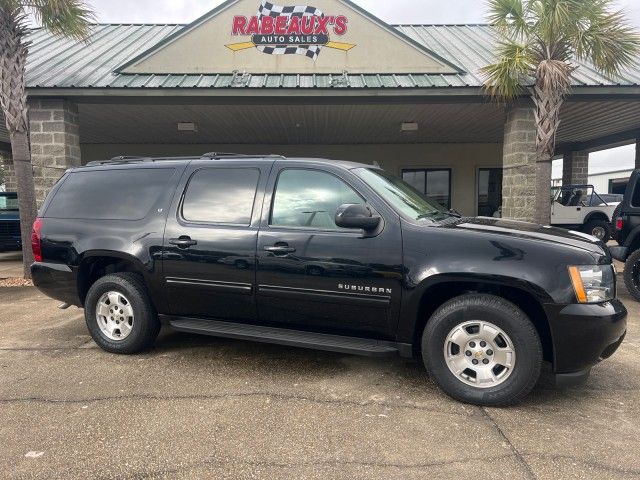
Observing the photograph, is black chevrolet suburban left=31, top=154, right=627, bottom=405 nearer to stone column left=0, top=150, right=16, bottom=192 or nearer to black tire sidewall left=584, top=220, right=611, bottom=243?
black tire sidewall left=584, top=220, right=611, bottom=243

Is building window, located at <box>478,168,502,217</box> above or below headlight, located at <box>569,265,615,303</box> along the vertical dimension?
above

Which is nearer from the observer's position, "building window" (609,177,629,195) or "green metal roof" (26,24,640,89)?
"green metal roof" (26,24,640,89)

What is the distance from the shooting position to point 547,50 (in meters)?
7.29

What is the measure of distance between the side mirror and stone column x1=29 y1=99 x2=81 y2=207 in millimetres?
7320

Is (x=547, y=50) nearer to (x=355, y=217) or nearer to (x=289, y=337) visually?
(x=355, y=217)

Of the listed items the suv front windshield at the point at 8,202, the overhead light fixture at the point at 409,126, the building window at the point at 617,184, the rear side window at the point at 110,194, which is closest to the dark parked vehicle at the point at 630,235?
the overhead light fixture at the point at 409,126

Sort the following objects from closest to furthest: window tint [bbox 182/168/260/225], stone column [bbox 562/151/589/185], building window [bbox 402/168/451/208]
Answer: window tint [bbox 182/168/260/225] → building window [bbox 402/168/451/208] → stone column [bbox 562/151/589/185]

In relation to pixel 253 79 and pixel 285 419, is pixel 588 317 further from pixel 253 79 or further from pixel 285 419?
pixel 253 79

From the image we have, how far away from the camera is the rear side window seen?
162 inches

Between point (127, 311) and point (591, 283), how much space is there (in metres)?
3.82

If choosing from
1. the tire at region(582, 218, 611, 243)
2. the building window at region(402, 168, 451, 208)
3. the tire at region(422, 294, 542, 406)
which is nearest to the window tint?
the tire at region(422, 294, 542, 406)

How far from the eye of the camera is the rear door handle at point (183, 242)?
3801 mm

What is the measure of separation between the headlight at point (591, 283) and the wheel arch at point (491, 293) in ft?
0.79

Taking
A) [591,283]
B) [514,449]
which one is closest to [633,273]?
[591,283]
